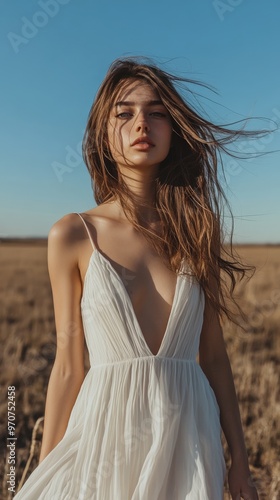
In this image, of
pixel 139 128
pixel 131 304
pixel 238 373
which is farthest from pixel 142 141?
pixel 238 373

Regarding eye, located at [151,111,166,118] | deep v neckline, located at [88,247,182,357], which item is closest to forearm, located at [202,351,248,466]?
deep v neckline, located at [88,247,182,357]

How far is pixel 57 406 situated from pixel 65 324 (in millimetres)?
223

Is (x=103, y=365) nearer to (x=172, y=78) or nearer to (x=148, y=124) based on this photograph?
(x=148, y=124)

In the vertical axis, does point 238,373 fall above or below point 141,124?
below

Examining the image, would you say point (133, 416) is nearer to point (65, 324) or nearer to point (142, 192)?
point (65, 324)

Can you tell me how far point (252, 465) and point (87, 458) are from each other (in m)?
2.75

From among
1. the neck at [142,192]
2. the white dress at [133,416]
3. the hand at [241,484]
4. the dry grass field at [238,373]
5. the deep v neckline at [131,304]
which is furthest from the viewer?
the dry grass field at [238,373]

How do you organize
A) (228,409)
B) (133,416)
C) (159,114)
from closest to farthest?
1. (133,416)
2. (228,409)
3. (159,114)

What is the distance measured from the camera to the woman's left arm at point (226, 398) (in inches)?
76.2

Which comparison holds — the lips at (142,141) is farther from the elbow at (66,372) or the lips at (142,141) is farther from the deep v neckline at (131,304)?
the elbow at (66,372)

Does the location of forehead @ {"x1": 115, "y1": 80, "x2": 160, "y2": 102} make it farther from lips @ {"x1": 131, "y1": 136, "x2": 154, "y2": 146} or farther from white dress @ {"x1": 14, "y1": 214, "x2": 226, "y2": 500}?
Result: white dress @ {"x1": 14, "y1": 214, "x2": 226, "y2": 500}

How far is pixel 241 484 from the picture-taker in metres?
1.93

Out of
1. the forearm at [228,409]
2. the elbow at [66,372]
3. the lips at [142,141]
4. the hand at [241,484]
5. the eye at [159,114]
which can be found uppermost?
the eye at [159,114]

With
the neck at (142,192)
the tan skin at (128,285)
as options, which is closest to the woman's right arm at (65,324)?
the tan skin at (128,285)
